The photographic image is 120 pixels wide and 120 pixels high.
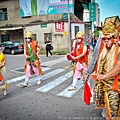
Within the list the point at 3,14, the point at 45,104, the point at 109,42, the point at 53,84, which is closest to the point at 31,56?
the point at 53,84

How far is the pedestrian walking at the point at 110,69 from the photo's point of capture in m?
2.70

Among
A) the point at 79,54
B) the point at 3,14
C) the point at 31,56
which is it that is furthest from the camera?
the point at 3,14

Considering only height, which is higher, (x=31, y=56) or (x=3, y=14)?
(x=3, y=14)

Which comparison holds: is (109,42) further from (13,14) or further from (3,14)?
(3,14)

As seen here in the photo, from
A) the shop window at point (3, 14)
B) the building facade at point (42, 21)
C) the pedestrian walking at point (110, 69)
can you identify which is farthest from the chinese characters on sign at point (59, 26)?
the pedestrian walking at point (110, 69)

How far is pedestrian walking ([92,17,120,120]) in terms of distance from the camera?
2.70 meters

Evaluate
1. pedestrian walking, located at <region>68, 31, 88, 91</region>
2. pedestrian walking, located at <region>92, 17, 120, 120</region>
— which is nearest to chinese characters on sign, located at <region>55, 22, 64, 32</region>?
pedestrian walking, located at <region>68, 31, 88, 91</region>

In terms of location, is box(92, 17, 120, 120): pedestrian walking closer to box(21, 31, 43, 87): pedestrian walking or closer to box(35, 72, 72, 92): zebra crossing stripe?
box(35, 72, 72, 92): zebra crossing stripe

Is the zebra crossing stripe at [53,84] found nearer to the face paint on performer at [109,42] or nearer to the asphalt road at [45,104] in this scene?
the asphalt road at [45,104]

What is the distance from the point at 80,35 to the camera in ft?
16.6

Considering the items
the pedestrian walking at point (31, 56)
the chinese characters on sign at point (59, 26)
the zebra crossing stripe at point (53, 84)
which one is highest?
the chinese characters on sign at point (59, 26)

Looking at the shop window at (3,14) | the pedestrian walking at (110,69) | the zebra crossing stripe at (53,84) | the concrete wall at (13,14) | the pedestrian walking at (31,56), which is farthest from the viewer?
the shop window at (3,14)

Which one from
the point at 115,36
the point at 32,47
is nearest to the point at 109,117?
the point at 115,36

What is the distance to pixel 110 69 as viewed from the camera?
2768mm
